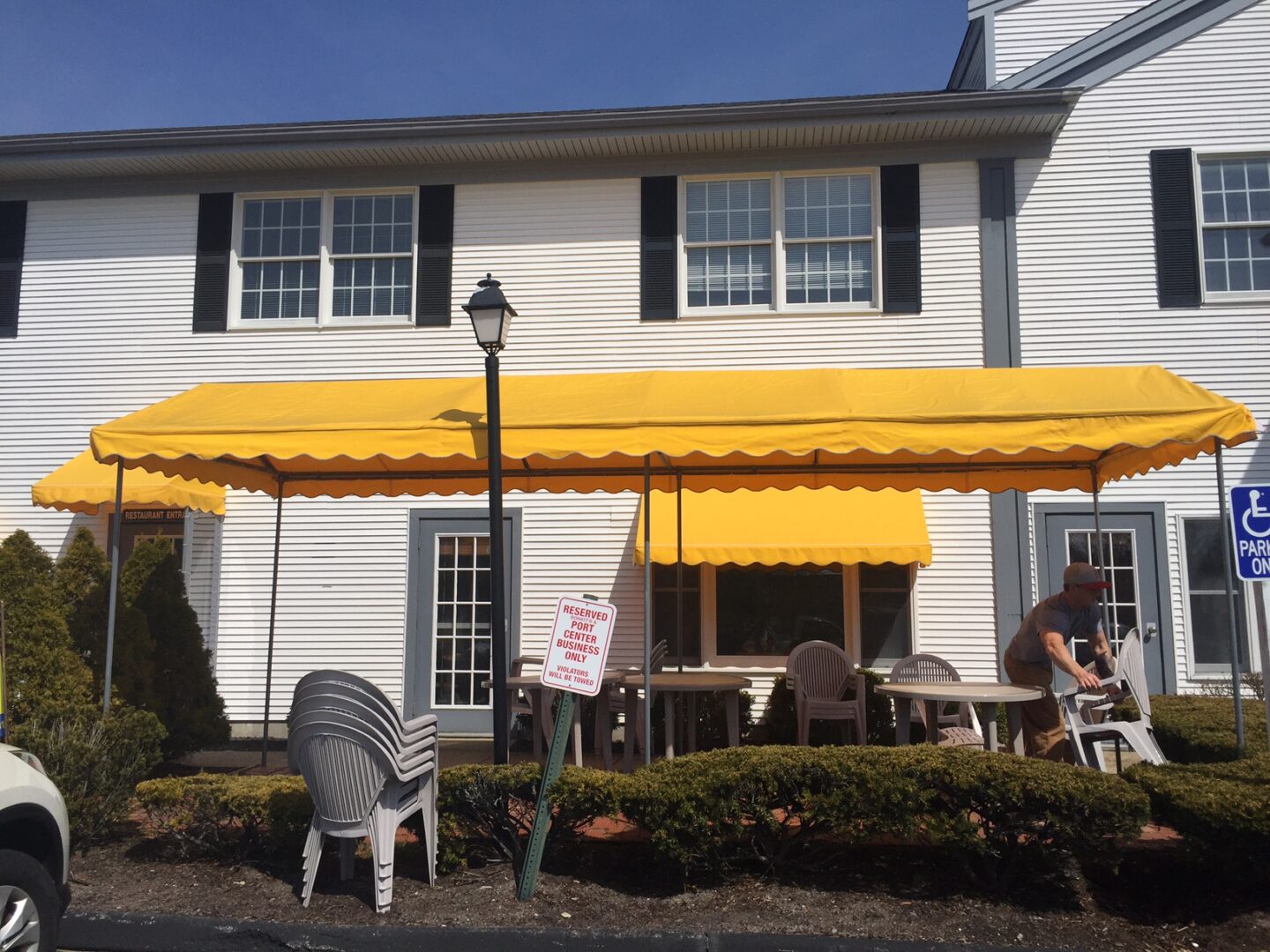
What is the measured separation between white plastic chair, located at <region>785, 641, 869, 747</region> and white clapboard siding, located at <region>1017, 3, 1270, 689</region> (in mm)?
3036

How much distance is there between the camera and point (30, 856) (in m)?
Answer: 4.45

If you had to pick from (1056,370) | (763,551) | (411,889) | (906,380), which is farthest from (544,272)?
(411,889)

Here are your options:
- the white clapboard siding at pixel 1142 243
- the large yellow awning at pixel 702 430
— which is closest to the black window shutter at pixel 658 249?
the large yellow awning at pixel 702 430

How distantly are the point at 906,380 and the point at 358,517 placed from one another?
243 inches

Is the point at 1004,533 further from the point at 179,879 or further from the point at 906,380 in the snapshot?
the point at 179,879

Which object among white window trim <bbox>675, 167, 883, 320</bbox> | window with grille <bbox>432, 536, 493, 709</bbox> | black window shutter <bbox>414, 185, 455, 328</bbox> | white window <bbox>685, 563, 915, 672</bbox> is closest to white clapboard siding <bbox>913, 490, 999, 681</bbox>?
white window <bbox>685, 563, 915, 672</bbox>

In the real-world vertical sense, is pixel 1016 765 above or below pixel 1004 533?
below

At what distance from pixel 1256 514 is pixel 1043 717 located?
6.75 feet

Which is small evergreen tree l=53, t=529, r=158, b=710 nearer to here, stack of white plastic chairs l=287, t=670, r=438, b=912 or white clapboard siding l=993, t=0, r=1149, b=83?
stack of white plastic chairs l=287, t=670, r=438, b=912

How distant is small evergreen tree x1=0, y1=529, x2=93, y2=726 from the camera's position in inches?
275

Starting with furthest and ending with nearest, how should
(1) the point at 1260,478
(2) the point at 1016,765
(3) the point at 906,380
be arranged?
(1) the point at 1260,478, (3) the point at 906,380, (2) the point at 1016,765

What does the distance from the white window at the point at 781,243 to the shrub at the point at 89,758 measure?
6908 mm

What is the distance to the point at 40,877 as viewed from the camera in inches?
173

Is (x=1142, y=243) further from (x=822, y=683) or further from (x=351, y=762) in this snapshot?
(x=351, y=762)
